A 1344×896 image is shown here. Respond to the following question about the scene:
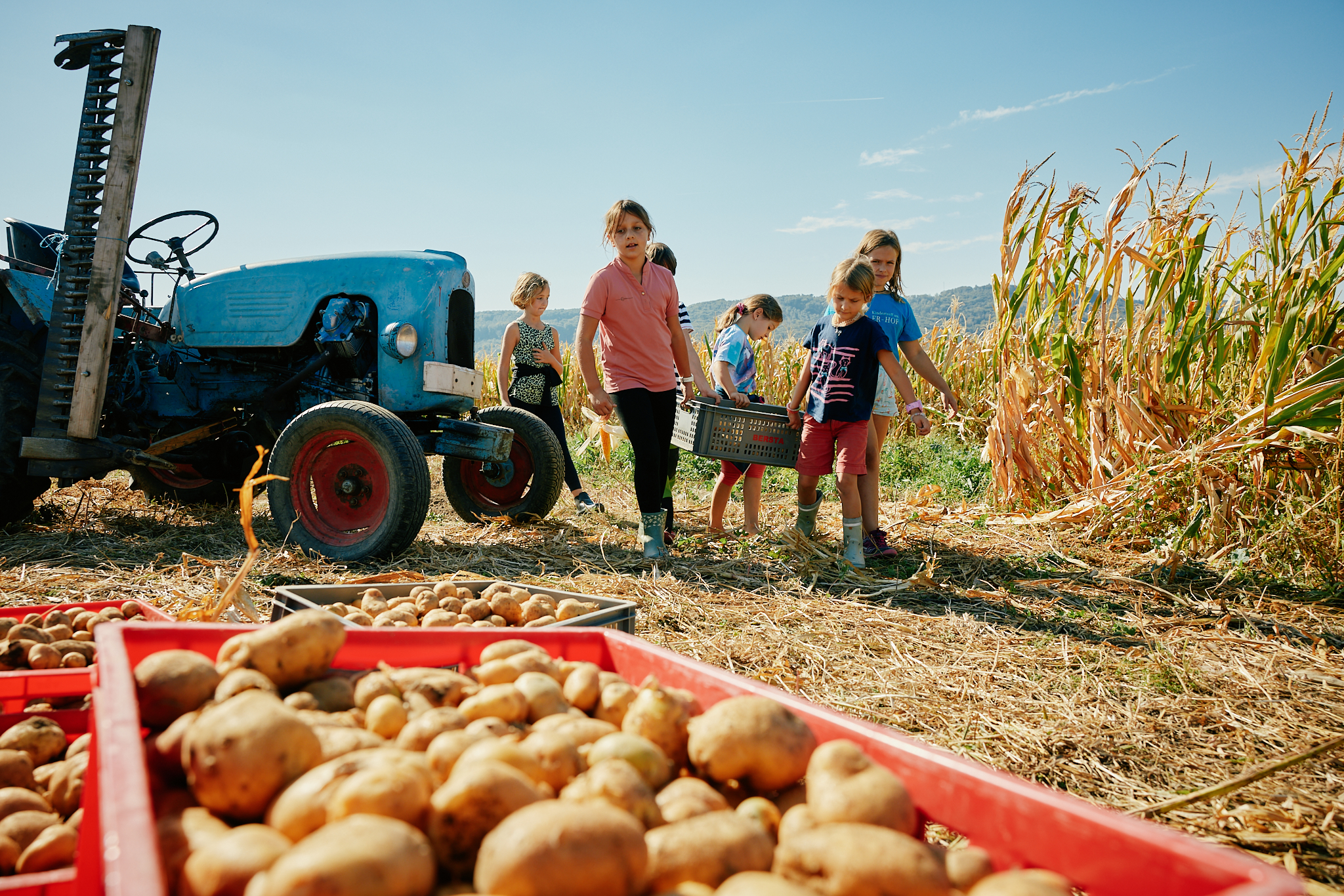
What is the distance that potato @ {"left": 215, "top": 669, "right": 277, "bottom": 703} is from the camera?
115 centimetres

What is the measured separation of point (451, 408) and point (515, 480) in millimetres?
679

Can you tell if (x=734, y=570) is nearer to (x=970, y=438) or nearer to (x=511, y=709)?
(x=511, y=709)

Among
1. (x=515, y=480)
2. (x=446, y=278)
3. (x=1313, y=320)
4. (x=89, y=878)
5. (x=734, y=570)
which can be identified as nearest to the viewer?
(x=89, y=878)

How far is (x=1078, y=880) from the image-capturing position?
878mm

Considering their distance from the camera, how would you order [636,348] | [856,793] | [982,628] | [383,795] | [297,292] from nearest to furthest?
[383,795] → [856,793] → [982,628] → [636,348] → [297,292]

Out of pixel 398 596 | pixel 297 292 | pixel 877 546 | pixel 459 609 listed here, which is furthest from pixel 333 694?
pixel 297 292

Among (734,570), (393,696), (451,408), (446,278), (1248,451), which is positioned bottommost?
(734,570)

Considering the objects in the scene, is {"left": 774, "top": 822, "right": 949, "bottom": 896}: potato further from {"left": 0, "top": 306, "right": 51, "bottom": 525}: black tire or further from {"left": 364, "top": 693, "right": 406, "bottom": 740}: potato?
{"left": 0, "top": 306, "right": 51, "bottom": 525}: black tire

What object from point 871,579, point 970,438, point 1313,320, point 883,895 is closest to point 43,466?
point 871,579

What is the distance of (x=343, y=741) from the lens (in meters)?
1.05

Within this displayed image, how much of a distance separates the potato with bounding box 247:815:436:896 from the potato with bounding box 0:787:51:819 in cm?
84

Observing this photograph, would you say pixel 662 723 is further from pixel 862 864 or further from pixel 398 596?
pixel 398 596

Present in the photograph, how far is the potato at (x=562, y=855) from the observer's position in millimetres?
740

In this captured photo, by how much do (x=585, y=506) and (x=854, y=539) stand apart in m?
2.32
